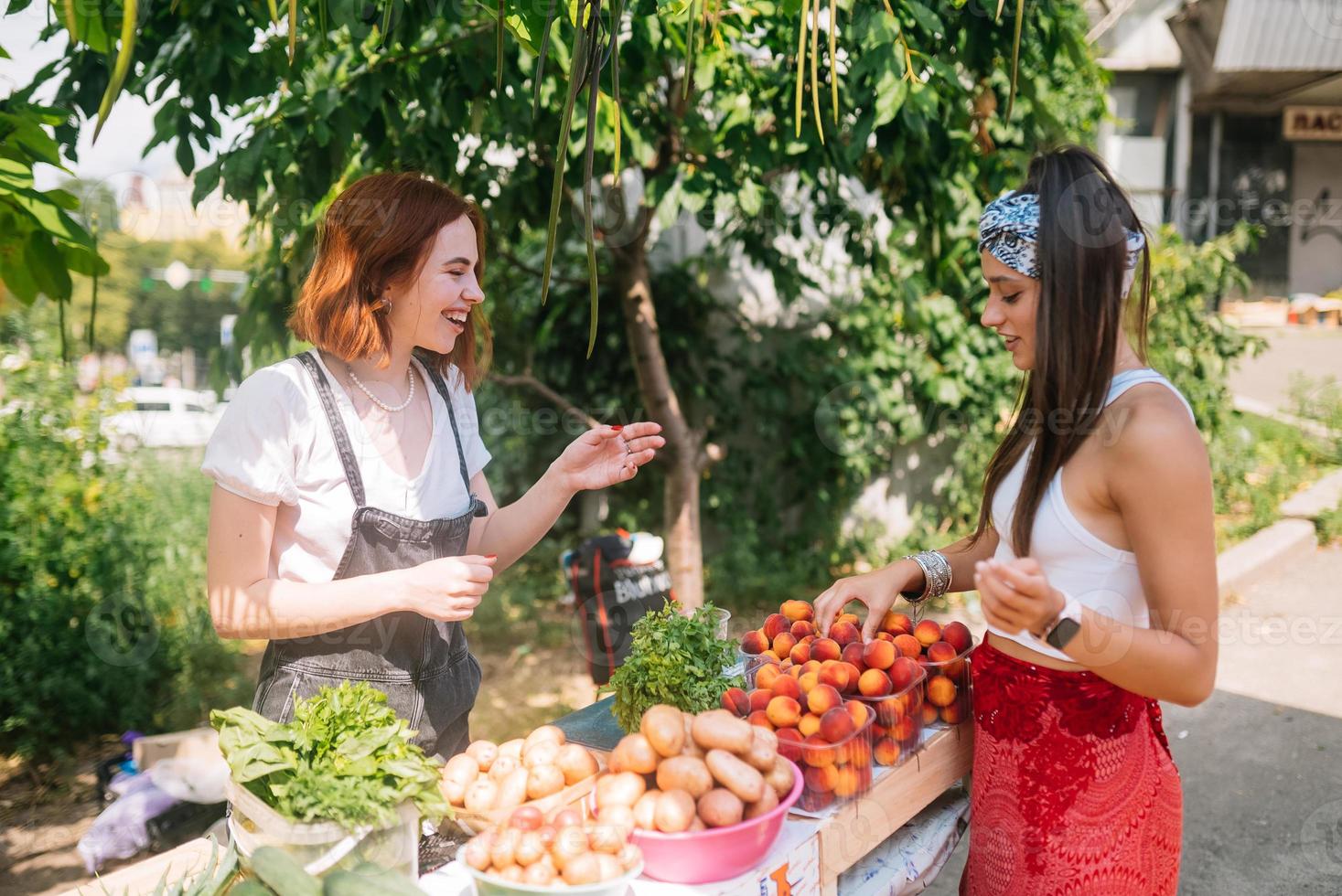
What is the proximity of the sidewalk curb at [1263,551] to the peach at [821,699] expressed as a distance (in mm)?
5097

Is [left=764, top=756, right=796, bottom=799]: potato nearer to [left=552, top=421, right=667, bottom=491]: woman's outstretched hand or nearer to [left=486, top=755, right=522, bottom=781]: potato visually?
[left=486, top=755, right=522, bottom=781]: potato

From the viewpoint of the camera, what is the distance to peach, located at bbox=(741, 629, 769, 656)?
202 cm

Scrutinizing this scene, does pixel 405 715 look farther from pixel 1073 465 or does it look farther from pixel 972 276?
pixel 972 276

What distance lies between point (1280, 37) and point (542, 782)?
11.3 m

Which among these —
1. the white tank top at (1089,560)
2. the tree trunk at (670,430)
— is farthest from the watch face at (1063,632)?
the tree trunk at (670,430)

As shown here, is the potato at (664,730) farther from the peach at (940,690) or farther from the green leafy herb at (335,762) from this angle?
the peach at (940,690)

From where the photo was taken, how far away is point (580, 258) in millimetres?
5652

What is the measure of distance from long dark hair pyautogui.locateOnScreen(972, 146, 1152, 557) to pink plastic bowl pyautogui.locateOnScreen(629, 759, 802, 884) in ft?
2.24

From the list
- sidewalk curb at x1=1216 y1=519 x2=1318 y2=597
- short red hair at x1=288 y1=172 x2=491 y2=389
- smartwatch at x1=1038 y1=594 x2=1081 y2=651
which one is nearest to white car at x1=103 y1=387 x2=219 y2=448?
short red hair at x1=288 y1=172 x2=491 y2=389

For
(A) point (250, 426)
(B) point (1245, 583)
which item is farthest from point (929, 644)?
(B) point (1245, 583)

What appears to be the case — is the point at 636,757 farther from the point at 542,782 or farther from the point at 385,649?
the point at 385,649

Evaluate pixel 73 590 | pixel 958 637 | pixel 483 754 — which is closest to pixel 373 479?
pixel 483 754

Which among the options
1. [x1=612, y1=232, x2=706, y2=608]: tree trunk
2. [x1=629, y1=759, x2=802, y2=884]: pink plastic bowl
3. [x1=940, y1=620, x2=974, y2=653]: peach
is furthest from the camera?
[x1=612, y1=232, x2=706, y2=608]: tree trunk

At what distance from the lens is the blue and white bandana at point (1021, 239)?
5.26ft
